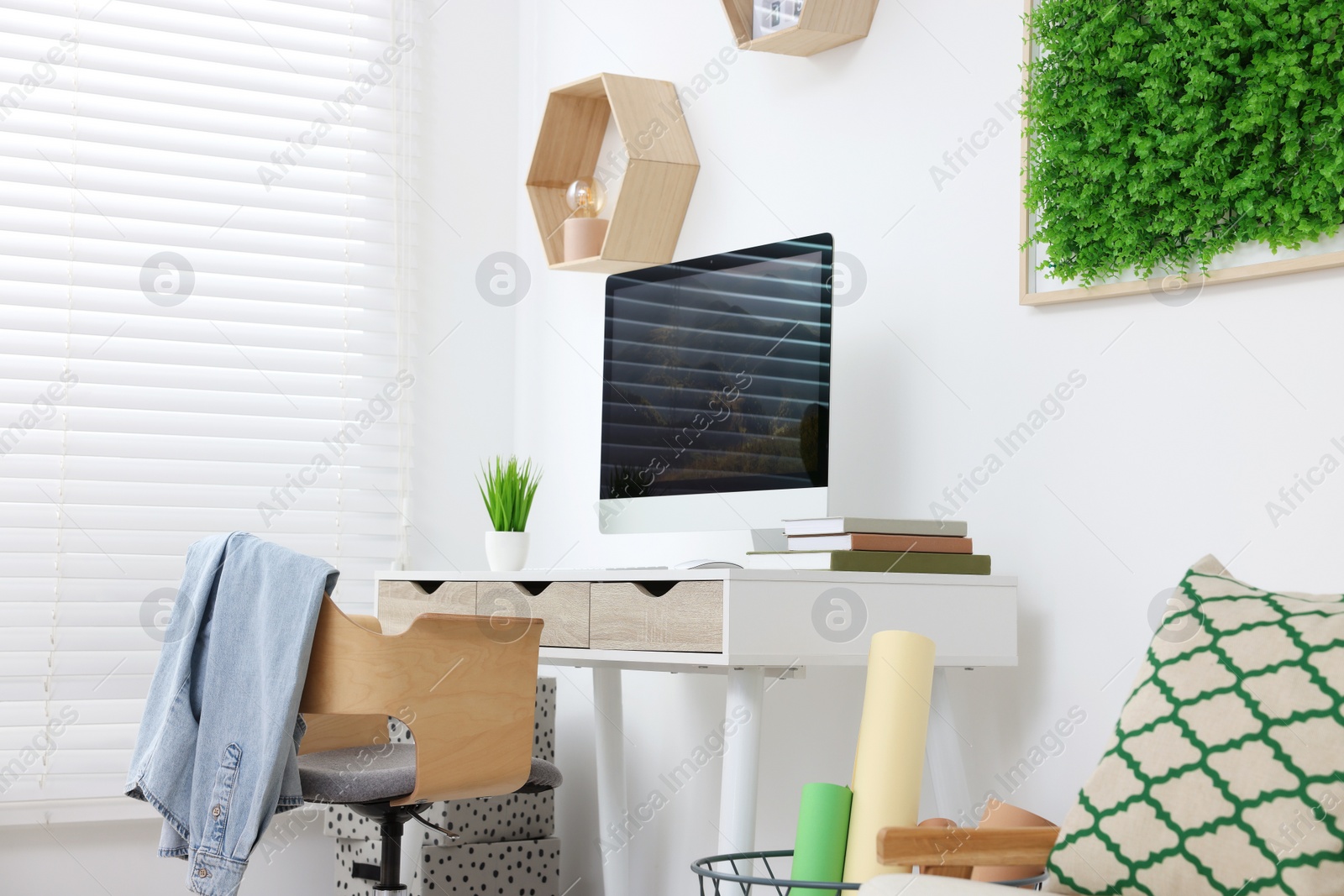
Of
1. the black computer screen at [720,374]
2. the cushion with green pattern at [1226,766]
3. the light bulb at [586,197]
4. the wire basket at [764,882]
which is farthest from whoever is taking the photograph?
the light bulb at [586,197]

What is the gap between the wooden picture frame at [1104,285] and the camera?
182 centimetres

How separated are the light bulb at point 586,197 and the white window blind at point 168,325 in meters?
0.56

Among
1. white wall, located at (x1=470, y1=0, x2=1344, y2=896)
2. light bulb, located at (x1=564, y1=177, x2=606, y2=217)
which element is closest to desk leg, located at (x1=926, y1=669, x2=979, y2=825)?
white wall, located at (x1=470, y1=0, x2=1344, y2=896)

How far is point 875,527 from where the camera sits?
6.86ft

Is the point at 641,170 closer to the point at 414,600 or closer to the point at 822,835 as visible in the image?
the point at 414,600

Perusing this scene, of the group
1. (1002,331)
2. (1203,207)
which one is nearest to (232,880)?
(1002,331)

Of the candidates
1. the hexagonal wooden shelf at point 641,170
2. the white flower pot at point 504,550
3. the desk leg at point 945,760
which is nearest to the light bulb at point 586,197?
the hexagonal wooden shelf at point 641,170

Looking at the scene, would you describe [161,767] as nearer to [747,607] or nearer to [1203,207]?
[747,607]

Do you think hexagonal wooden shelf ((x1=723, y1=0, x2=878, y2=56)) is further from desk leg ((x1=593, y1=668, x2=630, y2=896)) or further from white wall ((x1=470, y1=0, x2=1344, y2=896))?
desk leg ((x1=593, y1=668, x2=630, y2=896))

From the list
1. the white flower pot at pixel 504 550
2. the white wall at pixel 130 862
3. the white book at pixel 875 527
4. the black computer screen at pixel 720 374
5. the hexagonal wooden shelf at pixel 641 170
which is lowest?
the white wall at pixel 130 862

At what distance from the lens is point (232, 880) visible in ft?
6.25

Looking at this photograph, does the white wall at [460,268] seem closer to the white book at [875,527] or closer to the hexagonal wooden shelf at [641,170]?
the hexagonal wooden shelf at [641,170]

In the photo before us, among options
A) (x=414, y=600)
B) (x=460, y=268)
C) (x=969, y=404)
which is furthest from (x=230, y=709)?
(x=460, y=268)

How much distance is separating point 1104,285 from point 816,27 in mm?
809
